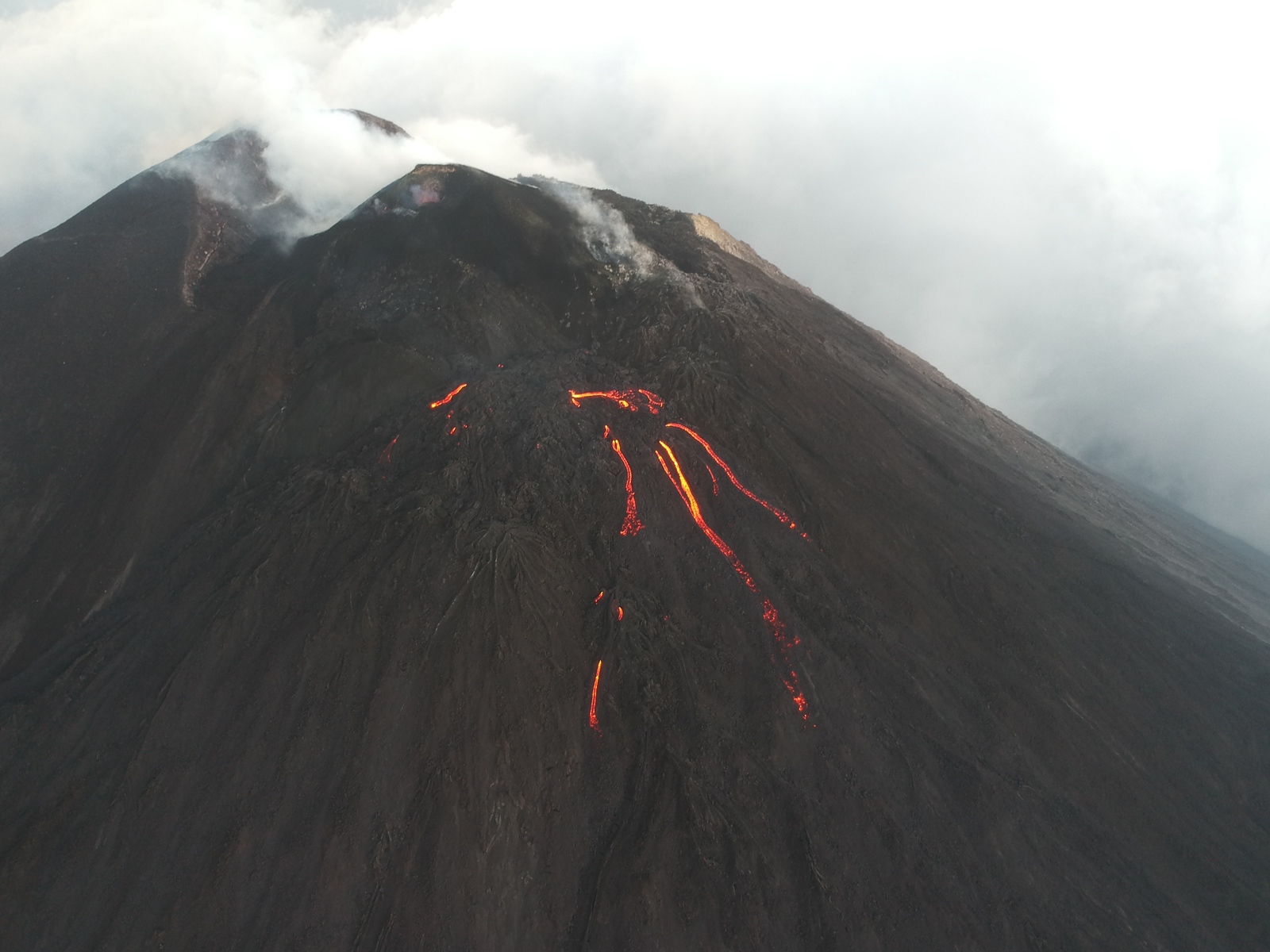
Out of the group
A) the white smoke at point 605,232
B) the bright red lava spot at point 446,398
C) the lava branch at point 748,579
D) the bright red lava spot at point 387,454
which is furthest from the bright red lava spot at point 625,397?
the white smoke at point 605,232

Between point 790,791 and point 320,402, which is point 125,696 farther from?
point 790,791

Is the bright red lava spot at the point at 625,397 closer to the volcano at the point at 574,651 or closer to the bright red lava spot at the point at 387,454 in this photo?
the volcano at the point at 574,651

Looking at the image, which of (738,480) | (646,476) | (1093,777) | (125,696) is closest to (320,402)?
(125,696)

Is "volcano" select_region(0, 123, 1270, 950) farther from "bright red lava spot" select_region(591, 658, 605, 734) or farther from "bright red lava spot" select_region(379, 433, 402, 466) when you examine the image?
"bright red lava spot" select_region(379, 433, 402, 466)

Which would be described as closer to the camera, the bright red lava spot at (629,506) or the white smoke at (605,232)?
the bright red lava spot at (629,506)

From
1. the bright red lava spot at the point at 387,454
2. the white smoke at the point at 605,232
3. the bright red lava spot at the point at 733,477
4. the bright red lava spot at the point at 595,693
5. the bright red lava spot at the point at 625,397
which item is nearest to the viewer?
the bright red lava spot at the point at 595,693
